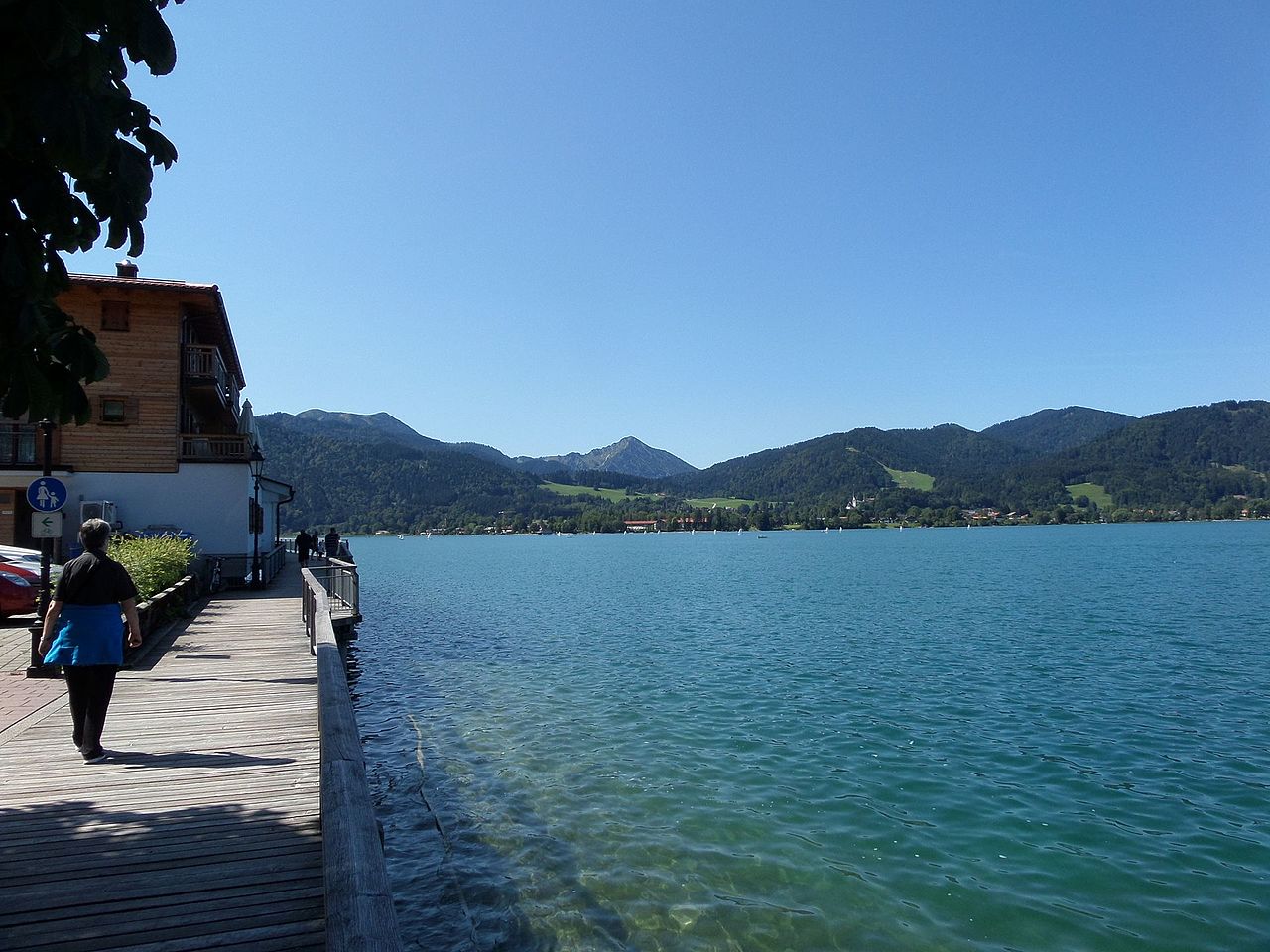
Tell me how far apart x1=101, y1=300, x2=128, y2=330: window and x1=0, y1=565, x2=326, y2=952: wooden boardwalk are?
19.5 m

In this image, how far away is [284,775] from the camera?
7027 mm

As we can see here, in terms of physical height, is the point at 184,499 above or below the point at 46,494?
above

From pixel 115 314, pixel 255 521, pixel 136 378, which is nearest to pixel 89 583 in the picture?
pixel 136 378

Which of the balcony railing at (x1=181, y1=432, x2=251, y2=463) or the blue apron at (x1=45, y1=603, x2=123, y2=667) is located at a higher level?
the balcony railing at (x1=181, y1=432, x2=251, y2=463)

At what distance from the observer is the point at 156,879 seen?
4.88m

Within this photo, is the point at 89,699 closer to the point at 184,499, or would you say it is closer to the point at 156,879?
the point at 156,879

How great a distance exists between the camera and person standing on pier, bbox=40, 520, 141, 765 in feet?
23.5

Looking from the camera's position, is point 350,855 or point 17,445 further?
point 17,445

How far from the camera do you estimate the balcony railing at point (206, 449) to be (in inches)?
1028

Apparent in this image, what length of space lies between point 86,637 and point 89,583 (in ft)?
1.62

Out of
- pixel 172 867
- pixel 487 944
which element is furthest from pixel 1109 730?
pixel 172 867

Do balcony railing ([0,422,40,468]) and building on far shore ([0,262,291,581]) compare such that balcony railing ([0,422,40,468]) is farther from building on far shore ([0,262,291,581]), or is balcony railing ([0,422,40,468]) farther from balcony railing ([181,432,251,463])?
balcony railing ([181,432,251,463])

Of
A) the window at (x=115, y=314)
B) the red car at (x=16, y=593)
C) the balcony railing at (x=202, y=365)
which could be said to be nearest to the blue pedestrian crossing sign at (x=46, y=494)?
the red car at (x=16, y=593)

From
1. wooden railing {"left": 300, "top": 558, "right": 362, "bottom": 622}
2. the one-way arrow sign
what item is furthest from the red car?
the one-way arrow sign
